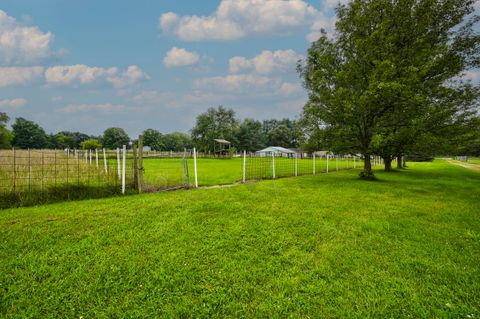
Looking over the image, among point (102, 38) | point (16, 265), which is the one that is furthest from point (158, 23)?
point (16, 265)

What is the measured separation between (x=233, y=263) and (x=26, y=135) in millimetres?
102966

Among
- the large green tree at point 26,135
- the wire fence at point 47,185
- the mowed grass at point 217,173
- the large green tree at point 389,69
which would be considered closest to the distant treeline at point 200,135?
the large green tree at point 26,135

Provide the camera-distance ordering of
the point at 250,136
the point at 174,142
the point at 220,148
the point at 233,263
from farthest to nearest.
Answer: the point at 174,142 → the point at 250,136 → the point at 220,148 → the point at 233,263

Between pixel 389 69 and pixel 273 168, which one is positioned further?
pixel 273 168

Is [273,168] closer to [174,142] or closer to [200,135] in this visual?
[200,135]

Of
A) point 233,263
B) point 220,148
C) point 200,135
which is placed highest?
point 200,135

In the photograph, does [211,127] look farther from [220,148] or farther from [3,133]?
[3,133]

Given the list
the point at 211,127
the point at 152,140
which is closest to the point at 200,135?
the point at 211,127

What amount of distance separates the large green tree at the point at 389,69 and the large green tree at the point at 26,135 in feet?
319

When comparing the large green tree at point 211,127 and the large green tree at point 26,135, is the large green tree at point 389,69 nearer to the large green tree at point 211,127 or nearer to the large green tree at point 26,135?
the large green tree at point 211,127

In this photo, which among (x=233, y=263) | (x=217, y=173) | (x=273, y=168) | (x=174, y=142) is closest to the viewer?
(x=233, y=263)

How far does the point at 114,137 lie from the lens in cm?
8594

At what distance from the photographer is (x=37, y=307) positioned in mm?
2045

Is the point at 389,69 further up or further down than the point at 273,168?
further up
